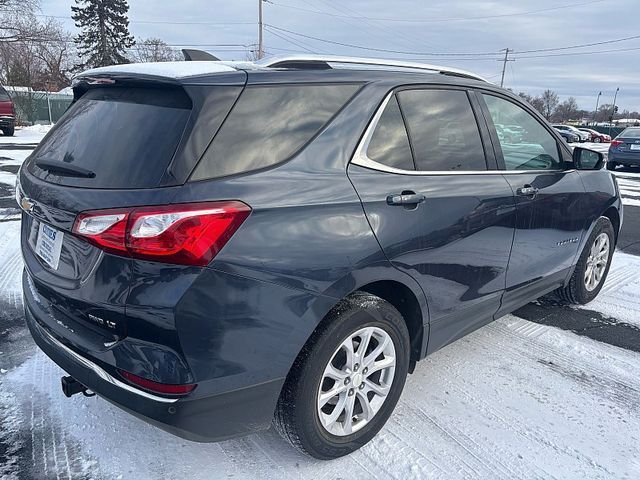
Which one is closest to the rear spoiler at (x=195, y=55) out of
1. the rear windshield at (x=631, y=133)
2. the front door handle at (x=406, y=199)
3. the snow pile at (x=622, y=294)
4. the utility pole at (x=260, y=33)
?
the front door handle at (x=406, y=199)

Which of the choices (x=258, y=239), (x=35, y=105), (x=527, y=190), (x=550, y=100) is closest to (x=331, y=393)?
(x=258, y=239)

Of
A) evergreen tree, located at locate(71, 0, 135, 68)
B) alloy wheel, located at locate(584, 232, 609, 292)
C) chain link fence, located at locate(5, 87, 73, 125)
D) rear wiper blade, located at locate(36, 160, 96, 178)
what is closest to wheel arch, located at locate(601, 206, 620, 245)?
alloy wheel, located at locate(584, 232, 609, 292)

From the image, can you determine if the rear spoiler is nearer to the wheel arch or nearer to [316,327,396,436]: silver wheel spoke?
[316,327,396,436]: silver wheel spoke

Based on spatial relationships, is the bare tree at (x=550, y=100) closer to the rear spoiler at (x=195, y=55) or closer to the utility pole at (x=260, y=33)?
the utility pole at (x=260, y=33)

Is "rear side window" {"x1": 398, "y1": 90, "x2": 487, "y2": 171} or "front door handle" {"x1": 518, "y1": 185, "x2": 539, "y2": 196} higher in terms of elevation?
"rear side window" {"x1": 398, "y1": 90, "x2": 487, "y2": 171}

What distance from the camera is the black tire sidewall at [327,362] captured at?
2.15 meters

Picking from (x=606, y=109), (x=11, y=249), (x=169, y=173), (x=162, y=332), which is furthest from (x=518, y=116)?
(x=606, y=109)

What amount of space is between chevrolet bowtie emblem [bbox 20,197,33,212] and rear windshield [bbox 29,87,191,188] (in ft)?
0.42

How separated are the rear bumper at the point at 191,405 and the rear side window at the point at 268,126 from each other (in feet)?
2.70

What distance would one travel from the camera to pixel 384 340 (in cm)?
246

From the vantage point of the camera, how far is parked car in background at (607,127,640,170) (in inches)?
610

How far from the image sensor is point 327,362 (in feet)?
7.20

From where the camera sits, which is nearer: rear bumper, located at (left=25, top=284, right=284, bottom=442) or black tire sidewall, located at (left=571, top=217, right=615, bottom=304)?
rear bumper, located at (left=25, top=284, right=284, bottom=442)

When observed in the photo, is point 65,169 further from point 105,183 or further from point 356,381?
point 356,381
